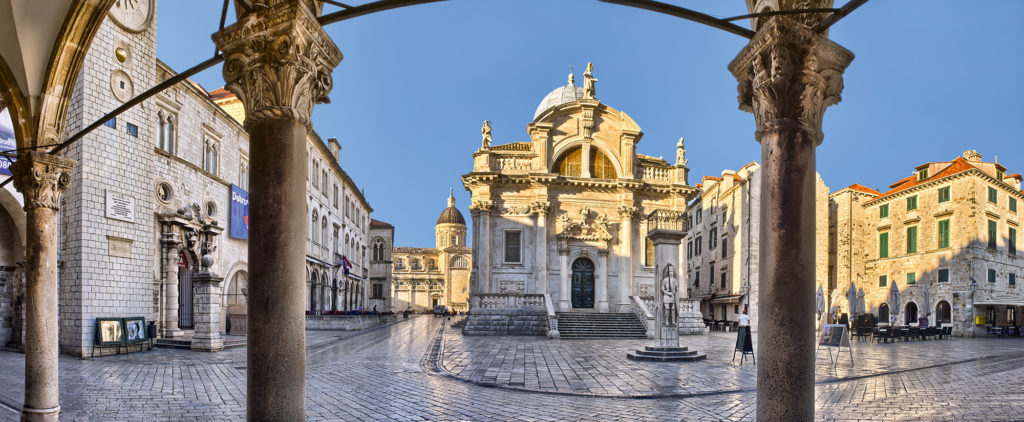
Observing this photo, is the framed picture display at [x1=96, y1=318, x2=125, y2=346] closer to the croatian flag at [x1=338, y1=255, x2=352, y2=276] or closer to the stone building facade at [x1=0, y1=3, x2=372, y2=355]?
the stone building facade at [x1=0, y1=3, x2=372, y2=355]

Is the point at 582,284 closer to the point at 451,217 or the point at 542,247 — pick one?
the point at 542,247

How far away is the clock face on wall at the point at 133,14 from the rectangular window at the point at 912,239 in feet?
128

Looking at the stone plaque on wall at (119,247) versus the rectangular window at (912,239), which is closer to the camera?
the stone plaque on wall at (119,247)

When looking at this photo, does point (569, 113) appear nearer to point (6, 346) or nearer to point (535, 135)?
point (535, 135)

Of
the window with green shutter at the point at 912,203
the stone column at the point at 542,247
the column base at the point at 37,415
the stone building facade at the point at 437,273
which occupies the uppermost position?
the window with green shutter at the point at 912,203

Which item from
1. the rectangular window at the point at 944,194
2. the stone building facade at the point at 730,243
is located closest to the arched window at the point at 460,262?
the stone building facade at the point at 730,243

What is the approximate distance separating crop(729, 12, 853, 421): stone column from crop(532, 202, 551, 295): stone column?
2651cm

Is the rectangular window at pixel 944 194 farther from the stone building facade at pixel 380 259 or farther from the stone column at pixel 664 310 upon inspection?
the stone building facade at pixel 380 259

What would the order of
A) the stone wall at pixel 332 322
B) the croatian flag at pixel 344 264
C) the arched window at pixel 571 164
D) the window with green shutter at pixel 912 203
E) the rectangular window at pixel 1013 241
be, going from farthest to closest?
1. the croatian flag at pixel 344 264
2. the rectangular window at pixel 1013 241
3. the window with green shutter at pixel 912 203
4. the arched window at pixel 571 164
5. the stone wall at pixel 332 322

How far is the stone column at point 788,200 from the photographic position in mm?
4508

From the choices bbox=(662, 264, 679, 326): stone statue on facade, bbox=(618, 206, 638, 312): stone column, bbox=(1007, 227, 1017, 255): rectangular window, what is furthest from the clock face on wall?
bbox=(1007, 227, 1017, 255): rectangular window

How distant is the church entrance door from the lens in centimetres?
3250

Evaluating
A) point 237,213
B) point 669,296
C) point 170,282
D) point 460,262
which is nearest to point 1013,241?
point 669,296

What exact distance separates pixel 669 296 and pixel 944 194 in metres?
26.6
